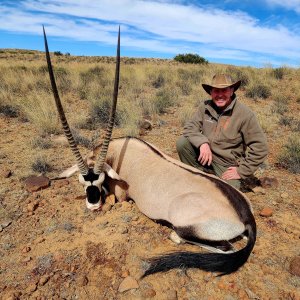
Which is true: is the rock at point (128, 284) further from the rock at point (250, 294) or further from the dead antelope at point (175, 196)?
the rock at point (250, 294)

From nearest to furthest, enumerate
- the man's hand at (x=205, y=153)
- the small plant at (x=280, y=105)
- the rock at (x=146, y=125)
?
the man's hand at (x=205, y=153) < the rock at (x=146, y=125) < the small plant at (x=280, y=105)

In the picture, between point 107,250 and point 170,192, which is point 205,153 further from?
point 107,250

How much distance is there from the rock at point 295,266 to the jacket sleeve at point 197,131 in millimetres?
1882

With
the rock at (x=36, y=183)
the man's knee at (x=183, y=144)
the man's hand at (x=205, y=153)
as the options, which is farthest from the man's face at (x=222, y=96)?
the rock at (x=36, y=183)

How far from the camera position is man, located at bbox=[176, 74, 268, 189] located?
4.16m

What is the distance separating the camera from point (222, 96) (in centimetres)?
425

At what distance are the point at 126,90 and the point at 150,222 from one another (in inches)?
306

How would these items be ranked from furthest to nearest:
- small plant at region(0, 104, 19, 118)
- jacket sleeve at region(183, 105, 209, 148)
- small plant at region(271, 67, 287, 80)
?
small plant at region(271, 67, 287, 80) < small plant at region(0, 104, 19, 118) < jacket sleeve at region(183, 105, 209, 148)

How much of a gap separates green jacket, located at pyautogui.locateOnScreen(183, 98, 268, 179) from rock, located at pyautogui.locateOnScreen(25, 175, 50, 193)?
2.13 m

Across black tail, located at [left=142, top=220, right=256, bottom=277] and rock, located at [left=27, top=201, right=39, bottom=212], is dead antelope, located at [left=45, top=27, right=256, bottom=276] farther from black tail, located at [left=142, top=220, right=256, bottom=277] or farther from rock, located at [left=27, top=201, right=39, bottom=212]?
rock, located at [left=27, top=201, right=39, bottom=212]

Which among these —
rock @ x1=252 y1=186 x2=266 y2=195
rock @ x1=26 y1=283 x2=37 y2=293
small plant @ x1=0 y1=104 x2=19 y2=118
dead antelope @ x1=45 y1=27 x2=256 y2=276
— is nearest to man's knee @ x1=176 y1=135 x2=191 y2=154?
dead antelope @ x1=45 y1=27 x2=256 y2=276

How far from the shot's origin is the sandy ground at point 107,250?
112 inches

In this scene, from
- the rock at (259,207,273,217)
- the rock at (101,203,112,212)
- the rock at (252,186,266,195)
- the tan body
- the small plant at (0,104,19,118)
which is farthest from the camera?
the small plant at (0,104,19,118)

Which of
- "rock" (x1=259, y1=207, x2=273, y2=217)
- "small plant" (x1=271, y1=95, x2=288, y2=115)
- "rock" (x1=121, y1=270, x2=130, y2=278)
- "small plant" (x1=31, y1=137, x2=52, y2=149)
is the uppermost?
"rock" (x1=259, y1=207, x2=273, y2=217)
